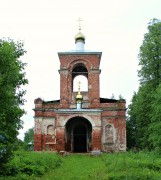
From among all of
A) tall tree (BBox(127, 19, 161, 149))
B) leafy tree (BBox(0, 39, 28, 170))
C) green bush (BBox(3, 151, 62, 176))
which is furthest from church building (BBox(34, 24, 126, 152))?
leafy tree (BBox(0, 39, 28, 170))

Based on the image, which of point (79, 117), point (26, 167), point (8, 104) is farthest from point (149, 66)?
point (8, 104)

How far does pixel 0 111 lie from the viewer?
931cm

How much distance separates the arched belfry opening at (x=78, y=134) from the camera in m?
28.0

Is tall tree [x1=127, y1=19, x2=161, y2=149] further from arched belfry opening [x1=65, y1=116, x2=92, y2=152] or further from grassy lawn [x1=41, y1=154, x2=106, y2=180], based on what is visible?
grassy lawn [x1=41, y1=154, x2=106, y2=180]

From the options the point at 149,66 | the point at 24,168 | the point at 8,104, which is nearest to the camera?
the point at 8,104

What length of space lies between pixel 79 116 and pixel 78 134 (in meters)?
2.87

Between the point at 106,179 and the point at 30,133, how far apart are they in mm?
75707

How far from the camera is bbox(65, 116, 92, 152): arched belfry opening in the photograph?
28.0 metres

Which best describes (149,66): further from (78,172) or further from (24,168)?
(24,168)

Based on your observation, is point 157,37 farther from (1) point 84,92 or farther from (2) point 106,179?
(2) point 106,179

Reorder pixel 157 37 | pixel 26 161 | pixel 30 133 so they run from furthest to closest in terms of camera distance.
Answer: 1. pixel 30 133
2. pixel 157 37
3. pixel 26 161

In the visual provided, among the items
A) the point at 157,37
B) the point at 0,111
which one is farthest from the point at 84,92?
the point at 0,111

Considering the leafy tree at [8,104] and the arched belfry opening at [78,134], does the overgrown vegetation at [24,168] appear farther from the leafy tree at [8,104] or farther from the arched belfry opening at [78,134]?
the arched belfry opening at [78,134]

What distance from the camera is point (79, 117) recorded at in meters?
27.2
